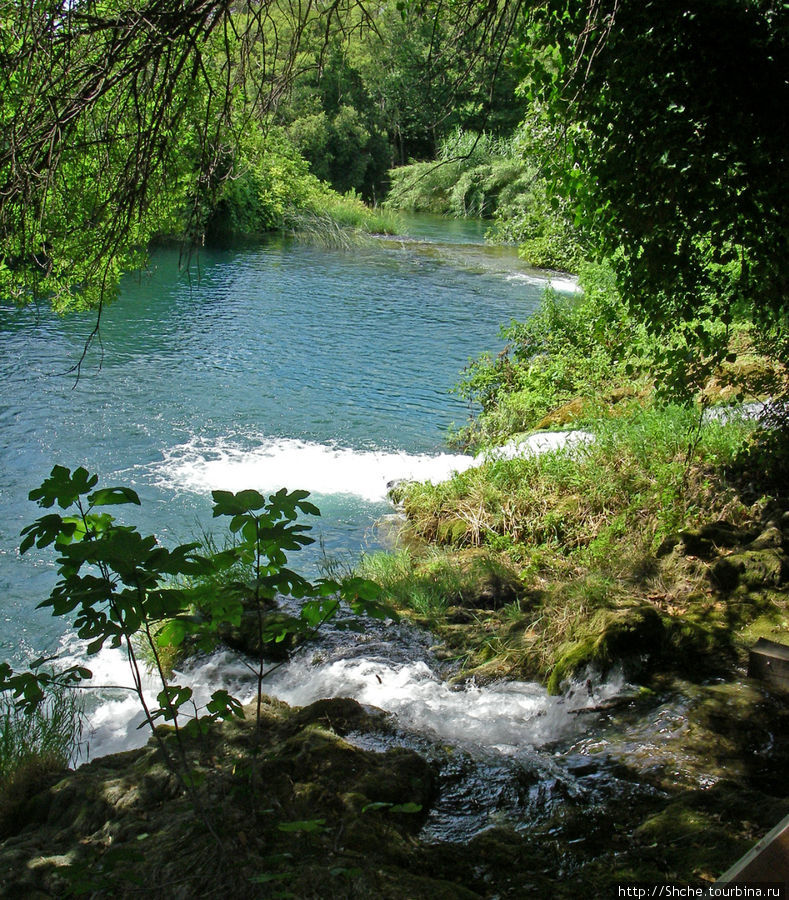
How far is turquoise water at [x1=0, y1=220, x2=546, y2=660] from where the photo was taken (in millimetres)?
8758

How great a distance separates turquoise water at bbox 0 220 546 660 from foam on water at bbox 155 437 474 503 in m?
0.03

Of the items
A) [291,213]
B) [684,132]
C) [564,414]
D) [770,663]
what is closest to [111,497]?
[770,663]

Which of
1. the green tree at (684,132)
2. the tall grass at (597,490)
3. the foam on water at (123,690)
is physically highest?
the green tree at (684,132)

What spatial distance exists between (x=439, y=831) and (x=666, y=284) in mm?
3482

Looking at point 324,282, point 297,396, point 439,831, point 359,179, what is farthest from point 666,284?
point 359,179

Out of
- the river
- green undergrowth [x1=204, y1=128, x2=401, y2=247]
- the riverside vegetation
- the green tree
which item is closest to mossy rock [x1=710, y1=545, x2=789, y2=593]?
the riverside vegetation

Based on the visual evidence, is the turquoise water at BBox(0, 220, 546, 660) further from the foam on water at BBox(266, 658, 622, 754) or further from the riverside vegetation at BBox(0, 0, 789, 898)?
the foam on water at BBox(266, 658, 622, 754)

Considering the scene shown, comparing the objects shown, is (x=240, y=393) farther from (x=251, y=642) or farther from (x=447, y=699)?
(x=447, y=699)

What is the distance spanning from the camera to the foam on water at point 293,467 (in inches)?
372

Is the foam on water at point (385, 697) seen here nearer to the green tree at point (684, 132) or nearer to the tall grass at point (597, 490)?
the tall grass at point (597, 490)

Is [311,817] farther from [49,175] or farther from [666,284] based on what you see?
[666,284]

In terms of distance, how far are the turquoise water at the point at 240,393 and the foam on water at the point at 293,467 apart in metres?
0.03

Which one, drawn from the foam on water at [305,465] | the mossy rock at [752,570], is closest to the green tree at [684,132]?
the mossy rock at [752,570]

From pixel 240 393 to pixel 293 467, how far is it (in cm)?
325
